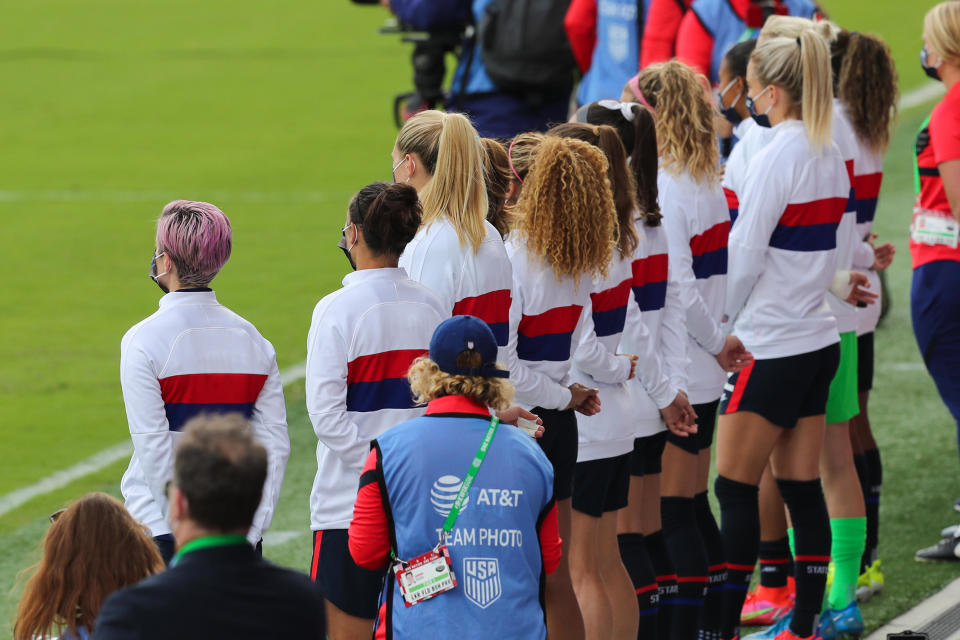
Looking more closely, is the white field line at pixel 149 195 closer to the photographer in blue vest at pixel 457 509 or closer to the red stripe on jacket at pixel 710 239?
the red stripe on jacket at pixel 710 239

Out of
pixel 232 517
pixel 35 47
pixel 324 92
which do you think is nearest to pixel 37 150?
pixel 324 92

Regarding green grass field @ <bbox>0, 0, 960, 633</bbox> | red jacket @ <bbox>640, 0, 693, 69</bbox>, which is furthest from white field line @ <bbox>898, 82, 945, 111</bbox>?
red jacket @ <bbox>640, 0, 693, 69</bbox>

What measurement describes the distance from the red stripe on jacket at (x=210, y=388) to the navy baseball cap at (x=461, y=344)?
741 mm

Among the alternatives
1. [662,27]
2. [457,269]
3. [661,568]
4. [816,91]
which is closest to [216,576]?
[457,269]

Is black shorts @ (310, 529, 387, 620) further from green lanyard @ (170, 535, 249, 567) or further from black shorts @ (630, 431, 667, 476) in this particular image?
green lanyard @ (170, 535, 249, 567)

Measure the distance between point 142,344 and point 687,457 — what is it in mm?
1887

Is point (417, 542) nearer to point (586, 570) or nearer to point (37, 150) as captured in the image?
point (586, 570)

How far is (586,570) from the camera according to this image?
417 cm

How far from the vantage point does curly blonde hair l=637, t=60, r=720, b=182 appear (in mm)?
4523

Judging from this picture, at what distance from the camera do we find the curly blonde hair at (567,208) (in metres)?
3.92

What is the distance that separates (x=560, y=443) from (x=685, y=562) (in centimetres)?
78

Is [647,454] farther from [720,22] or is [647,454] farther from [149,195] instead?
[149,195]

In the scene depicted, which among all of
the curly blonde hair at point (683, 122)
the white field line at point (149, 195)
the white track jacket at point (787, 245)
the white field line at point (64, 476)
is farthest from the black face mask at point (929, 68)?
the white field line at point (149, 195)

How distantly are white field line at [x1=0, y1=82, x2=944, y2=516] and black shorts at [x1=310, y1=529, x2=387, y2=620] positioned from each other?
3.34 meters
